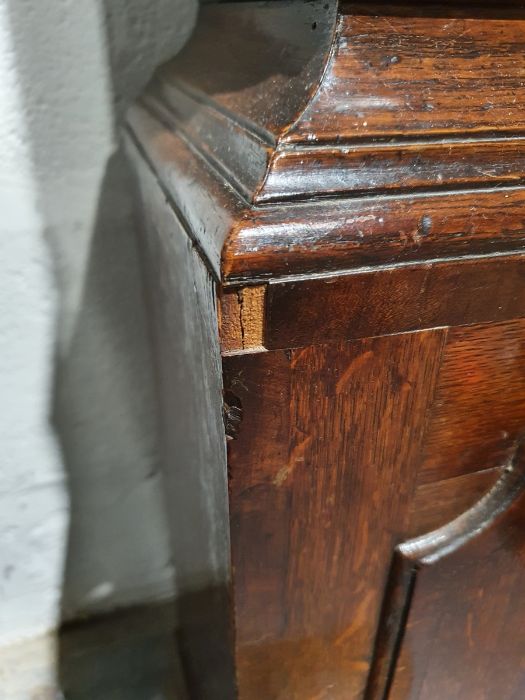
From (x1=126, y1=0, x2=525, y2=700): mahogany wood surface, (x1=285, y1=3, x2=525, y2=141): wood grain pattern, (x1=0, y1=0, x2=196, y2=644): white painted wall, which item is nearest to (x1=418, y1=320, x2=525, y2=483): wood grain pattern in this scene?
(x1=126, y1=0, x2=525, y2=700): mahogany wood surface

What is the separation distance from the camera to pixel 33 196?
602 mm

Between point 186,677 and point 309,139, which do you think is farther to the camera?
point 186,677

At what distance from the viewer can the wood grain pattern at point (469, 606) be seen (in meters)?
0.45

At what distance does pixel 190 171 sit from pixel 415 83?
0.14 metres

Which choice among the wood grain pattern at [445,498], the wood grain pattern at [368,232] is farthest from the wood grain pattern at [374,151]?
the wood grain pattern at [445,498]

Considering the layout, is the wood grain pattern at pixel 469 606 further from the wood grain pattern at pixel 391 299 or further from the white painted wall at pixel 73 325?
the white painted wall at pixel 73 325

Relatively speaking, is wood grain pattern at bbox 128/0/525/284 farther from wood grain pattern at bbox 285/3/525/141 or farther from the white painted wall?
the white painted wall

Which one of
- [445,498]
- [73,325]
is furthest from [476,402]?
[73,325]

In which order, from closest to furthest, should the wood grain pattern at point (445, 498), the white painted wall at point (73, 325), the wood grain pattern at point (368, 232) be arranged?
1. the wood grain pattern at point (368, 232)
2. the wood grain pattern at point (445, 498)
3. the white painted wall at point (73, 325)

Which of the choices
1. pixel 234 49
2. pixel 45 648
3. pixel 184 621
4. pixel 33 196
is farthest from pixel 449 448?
pixel 45 648

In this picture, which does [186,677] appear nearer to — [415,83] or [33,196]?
[33,196]

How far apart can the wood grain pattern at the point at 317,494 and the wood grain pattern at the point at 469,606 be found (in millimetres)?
33

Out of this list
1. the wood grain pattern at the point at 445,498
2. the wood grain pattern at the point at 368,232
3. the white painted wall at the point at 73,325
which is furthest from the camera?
the white painted wall at the point at 73,325

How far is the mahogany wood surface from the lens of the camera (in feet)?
0.99
